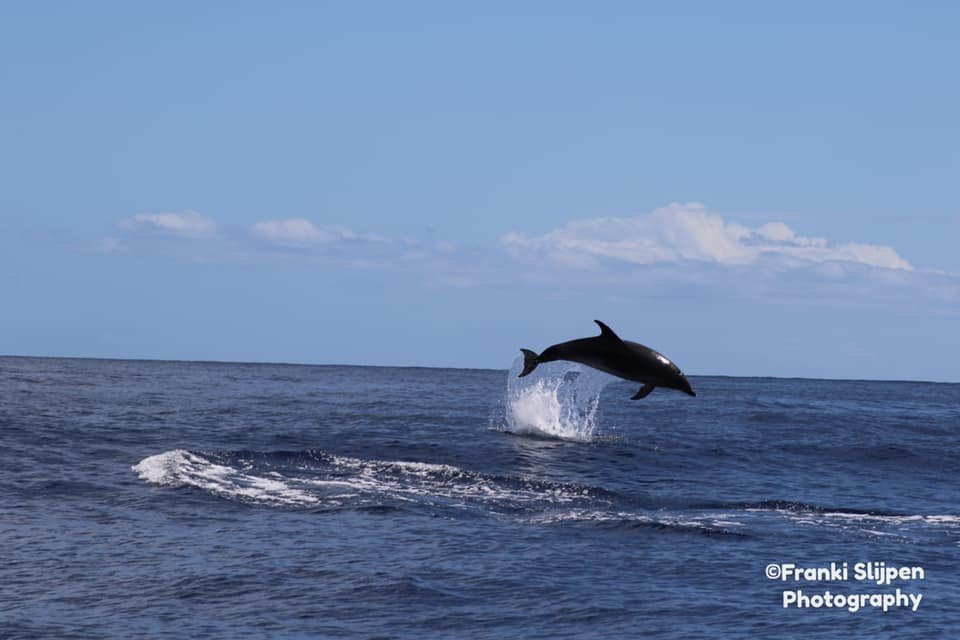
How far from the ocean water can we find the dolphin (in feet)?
13.4

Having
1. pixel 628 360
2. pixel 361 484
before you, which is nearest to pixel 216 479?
pixel 361 484

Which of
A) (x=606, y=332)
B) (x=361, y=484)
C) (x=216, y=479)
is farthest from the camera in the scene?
(x=216, y=479)

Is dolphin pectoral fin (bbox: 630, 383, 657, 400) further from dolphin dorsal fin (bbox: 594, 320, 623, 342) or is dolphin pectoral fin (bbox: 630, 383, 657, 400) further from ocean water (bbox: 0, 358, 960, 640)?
ocean water (bbox: 0, 358, 960, 640)

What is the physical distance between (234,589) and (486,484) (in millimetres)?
13549

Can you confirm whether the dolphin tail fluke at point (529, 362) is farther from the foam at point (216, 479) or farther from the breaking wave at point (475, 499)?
the foam at point (216, 479)

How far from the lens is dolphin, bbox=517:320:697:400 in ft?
46.3

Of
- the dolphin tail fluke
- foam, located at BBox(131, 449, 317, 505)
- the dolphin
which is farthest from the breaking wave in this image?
the dolphin

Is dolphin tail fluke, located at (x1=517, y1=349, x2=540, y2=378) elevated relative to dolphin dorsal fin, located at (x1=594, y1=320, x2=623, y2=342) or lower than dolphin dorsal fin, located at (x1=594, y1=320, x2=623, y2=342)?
lower

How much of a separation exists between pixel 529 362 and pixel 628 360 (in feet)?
11.1

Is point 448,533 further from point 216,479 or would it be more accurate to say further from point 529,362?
point 216,479

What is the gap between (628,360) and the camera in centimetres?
1442

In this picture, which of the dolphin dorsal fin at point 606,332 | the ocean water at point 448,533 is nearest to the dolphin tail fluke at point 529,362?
the dolphin dorsal fin at point 606,332

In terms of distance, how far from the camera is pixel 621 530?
23891mm

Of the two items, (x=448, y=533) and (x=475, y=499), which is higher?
(x=475, y=499)
